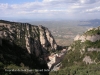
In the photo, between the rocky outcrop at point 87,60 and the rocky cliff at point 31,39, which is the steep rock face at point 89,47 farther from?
the rocky cliff at point 31,39

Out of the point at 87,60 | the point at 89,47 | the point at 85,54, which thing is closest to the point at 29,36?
the point at 89,47

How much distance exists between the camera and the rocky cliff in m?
97.3

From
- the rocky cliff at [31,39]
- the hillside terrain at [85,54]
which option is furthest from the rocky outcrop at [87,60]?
the rocky cliff at [31,39]

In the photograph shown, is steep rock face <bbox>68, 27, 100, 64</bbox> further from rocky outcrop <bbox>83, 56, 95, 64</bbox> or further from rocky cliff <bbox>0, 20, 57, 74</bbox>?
rocky cliff <bbox>0, 20, 57, 74</bbox>

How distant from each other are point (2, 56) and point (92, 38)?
1458 inches

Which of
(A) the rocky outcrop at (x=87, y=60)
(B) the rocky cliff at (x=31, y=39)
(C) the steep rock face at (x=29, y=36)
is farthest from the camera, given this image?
(C) the steep rock face at (x=29, y=36)

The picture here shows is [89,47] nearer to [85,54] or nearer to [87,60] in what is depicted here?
[85,54]

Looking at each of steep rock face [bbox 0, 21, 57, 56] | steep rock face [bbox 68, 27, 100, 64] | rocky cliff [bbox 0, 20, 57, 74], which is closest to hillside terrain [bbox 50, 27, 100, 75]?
steep rock face [bbox 68, 27, 100, 64]

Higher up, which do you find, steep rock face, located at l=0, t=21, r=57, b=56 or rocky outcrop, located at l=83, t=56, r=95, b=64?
steep rock face, located at l=0, t=21, r=57, b=56

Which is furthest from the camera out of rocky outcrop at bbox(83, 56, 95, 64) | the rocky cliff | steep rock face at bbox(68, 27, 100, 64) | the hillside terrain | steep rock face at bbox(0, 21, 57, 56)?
steep rock face at bbox(0, 21, 57, 56)

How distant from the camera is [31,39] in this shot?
105 meters

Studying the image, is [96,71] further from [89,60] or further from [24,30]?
[24,30]

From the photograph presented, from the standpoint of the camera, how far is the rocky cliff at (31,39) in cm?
9731

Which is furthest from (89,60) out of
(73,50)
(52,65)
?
(52,65)
